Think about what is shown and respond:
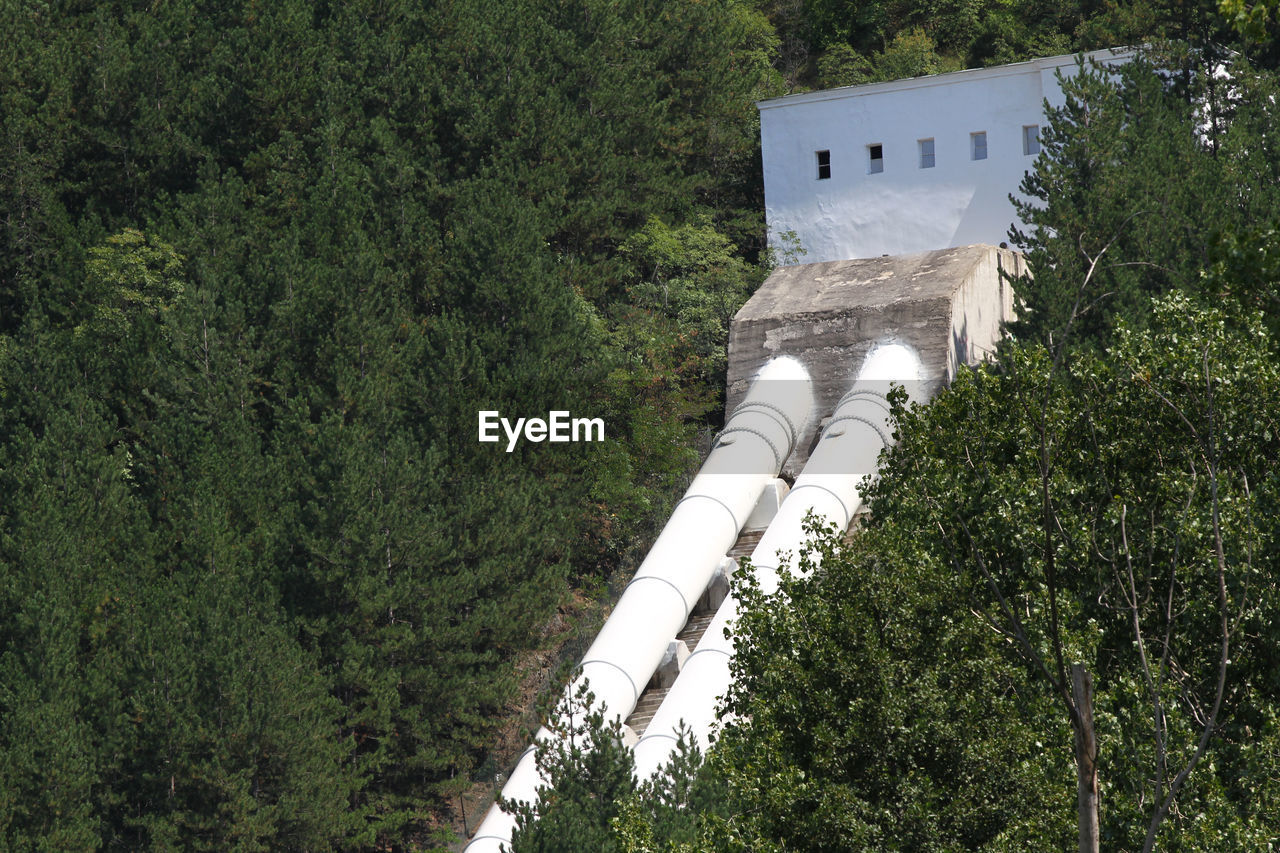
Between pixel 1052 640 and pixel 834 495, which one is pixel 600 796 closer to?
pixel 1052 640

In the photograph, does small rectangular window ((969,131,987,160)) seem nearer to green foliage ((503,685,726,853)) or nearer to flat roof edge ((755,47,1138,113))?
flat roof edge ((755,47,1138,113))

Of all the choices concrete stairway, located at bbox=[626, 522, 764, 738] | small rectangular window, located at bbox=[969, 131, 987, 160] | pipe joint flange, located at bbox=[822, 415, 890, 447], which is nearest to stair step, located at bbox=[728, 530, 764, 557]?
concrete stairway, located at bbox=[626, 522, 764, 738]

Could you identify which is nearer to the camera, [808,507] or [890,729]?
[890,729]

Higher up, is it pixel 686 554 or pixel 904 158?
pixel 904 158

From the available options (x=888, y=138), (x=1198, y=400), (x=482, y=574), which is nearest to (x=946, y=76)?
(x=888, y=138)

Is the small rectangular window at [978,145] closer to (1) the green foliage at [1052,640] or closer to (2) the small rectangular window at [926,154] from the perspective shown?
(2) the small rectangular window at [926,154]

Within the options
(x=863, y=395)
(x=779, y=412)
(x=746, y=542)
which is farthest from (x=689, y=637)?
(x=863, y=395)

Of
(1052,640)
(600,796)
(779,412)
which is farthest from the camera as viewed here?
(779,412)

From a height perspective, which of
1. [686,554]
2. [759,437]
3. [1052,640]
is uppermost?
[1052,640]
